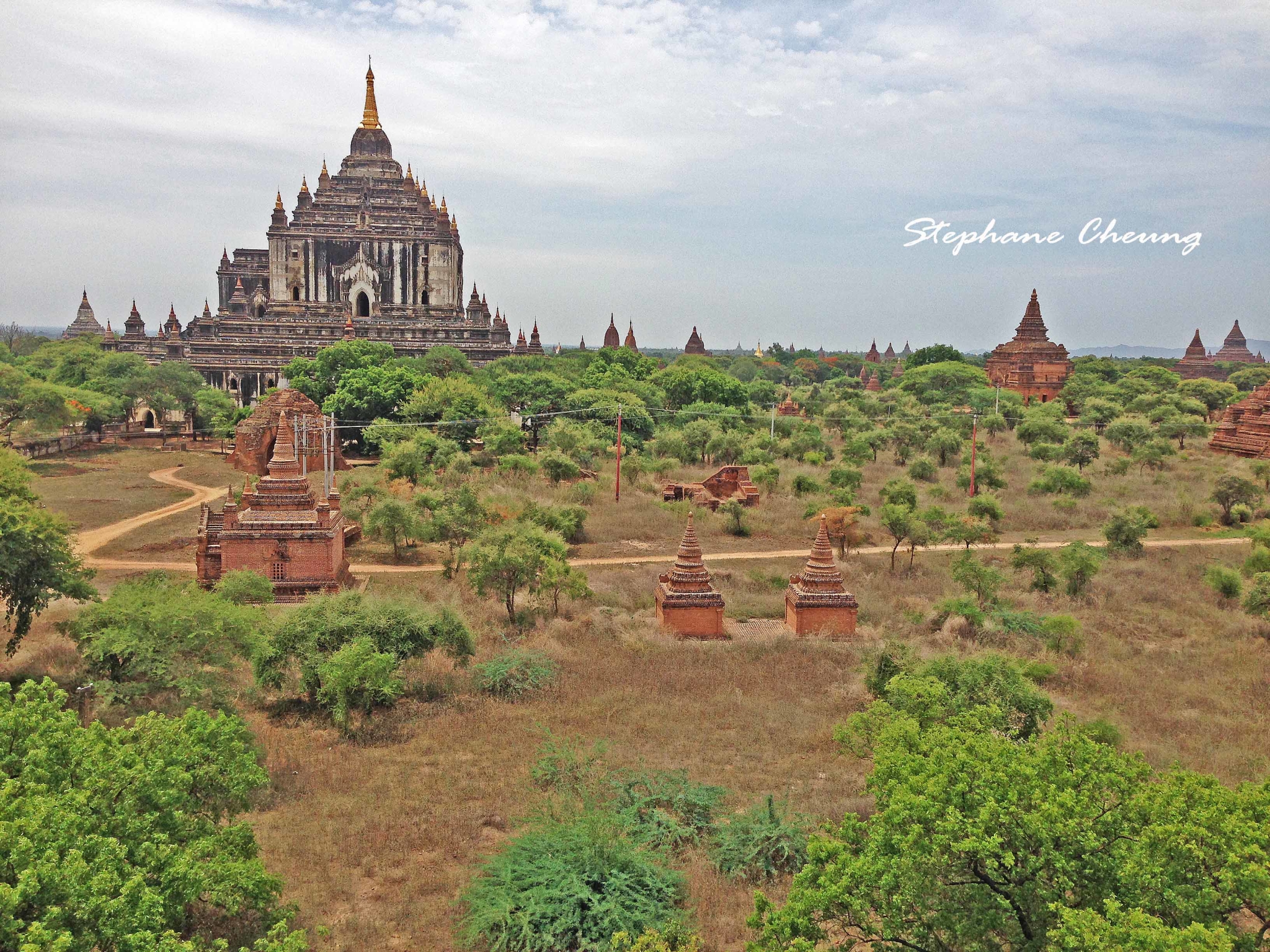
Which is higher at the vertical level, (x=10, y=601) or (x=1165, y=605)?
(x=10, y=601)

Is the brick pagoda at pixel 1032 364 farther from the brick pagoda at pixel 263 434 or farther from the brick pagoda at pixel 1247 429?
the brick pagoda at pixel 263 434

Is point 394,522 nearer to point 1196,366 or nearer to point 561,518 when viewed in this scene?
point 561,518

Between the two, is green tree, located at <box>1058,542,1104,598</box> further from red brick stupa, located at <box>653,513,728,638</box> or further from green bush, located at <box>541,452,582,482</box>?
green bush, located at <box>541,452,582,482</box>

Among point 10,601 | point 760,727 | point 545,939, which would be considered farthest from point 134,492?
point 545,939

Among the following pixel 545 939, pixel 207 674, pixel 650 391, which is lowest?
pixel 545 939

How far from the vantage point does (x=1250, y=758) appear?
47.1 feet

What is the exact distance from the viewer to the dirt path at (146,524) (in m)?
26.9

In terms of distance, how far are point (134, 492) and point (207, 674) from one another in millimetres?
26976

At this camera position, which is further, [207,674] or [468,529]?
[468,529]

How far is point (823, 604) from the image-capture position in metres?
21.4

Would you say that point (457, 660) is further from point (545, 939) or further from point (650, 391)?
point (650, 391)

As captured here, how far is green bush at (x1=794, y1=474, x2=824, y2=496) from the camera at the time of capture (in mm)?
37562

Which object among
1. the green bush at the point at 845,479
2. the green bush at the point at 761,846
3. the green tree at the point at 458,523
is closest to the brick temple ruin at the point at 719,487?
the green bush at the point at 845,479

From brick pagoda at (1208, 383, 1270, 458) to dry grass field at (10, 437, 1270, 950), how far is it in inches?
899
